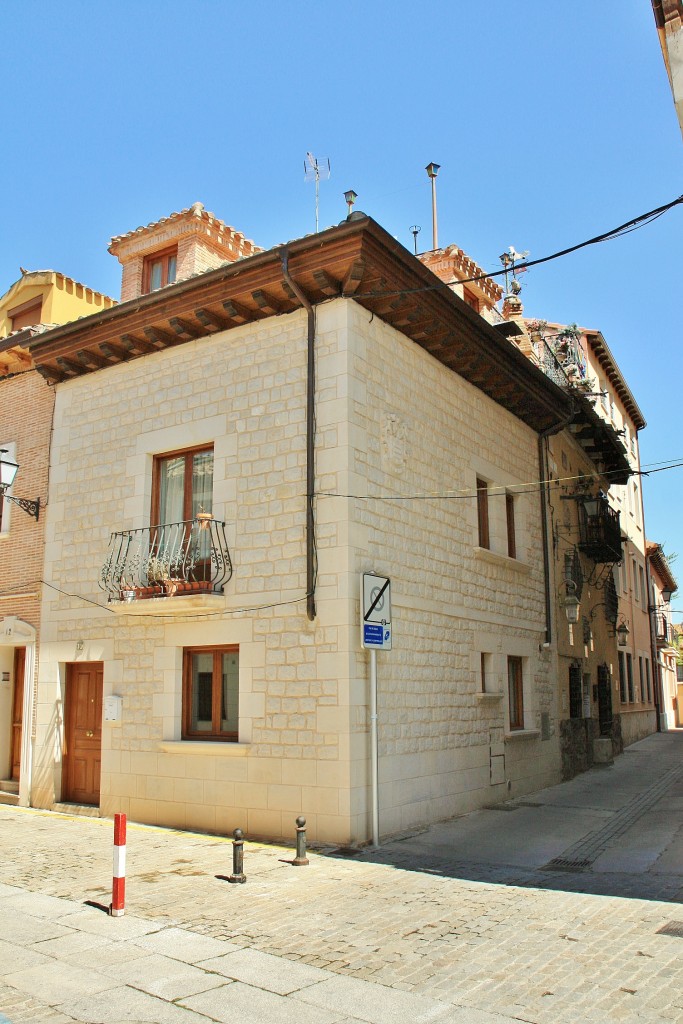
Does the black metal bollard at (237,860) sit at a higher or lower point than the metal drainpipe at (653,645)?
lower

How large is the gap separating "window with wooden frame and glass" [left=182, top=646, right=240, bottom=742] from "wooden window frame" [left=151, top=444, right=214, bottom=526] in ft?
6.21

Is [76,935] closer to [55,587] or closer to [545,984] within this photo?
[545,984]

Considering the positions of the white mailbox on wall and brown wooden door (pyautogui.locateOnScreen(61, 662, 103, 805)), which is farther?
brown wooden door (pyautogui.locateOnScreen(61, 662, 103, 805))

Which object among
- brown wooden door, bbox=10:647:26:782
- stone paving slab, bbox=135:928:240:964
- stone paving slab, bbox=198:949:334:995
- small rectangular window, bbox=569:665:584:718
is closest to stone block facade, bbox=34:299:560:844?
brown wooden door, bbox=10:647:26:782

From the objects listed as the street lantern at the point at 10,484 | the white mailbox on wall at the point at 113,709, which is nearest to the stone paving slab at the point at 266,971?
the white mailbox on wall at the point at 113,709

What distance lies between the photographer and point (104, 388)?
42.2ft

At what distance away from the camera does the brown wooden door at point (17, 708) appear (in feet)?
44.6

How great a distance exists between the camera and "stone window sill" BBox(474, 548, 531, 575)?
13.3 m

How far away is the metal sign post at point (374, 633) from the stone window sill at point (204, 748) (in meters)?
1.58

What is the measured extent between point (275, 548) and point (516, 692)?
649 cm

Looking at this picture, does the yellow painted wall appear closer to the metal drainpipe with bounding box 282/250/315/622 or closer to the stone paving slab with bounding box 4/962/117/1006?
the metal drainpipe with bounding box 282/250/315/622

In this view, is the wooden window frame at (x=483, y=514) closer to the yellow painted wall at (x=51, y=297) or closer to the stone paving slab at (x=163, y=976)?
the yellow painted wall at (x=51, y=297)

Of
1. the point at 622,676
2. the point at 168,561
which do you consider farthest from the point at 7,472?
the point at 622,676

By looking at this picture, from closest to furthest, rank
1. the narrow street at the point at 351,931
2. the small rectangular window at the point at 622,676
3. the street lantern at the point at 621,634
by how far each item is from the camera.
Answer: the narrow street at the point at 351,931 → the street lantern at the point at 621,634 → the small rectangular window at the point at 622,676
